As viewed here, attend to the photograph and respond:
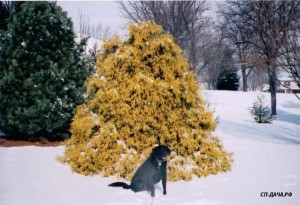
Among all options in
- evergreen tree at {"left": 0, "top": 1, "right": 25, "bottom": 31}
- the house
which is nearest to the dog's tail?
the house

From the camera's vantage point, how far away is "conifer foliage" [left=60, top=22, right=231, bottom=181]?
6254mm

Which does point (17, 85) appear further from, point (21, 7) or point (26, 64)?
point (21, 7)

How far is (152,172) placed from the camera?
5.37m

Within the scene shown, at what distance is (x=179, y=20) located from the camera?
25047 millimetres

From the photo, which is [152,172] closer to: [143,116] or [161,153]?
[161,153]

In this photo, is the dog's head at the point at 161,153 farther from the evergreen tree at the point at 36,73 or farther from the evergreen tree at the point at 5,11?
the evergreen tree at the point at 5,11

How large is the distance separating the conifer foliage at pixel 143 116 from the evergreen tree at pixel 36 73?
2795mm

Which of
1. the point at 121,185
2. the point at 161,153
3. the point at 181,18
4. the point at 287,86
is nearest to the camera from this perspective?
the point at 161,153

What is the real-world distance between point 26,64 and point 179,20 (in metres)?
17.9

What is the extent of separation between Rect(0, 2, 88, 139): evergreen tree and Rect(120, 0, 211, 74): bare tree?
16517 mm

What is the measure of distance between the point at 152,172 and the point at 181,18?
2142cm

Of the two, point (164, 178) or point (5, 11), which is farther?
point (5, 11)

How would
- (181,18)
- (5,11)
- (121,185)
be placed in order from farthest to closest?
(181,18) < (5,11) < (121,185)

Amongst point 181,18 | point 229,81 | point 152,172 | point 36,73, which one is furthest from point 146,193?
point 229,81
